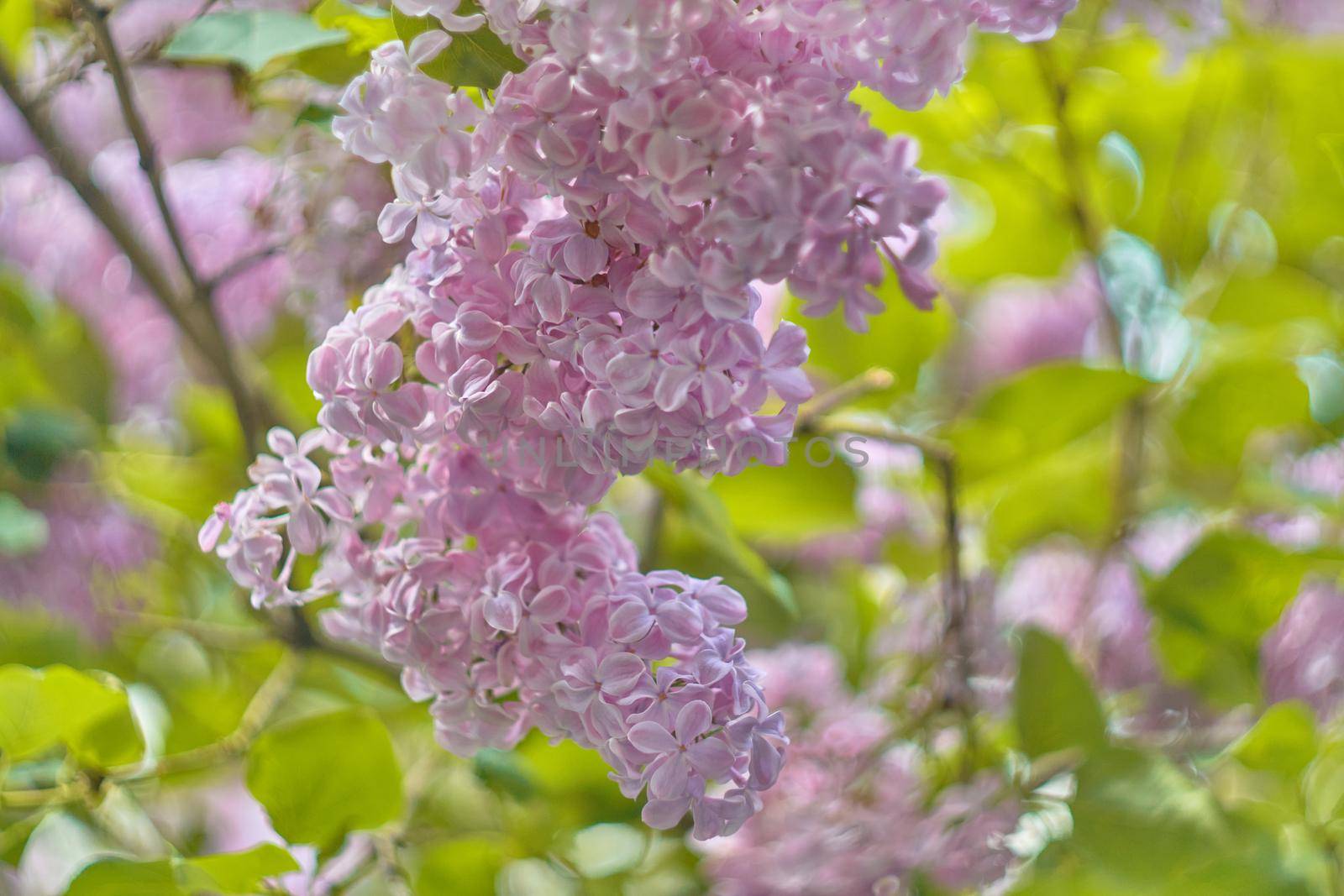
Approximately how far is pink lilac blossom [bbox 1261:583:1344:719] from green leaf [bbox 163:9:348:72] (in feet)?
1.37

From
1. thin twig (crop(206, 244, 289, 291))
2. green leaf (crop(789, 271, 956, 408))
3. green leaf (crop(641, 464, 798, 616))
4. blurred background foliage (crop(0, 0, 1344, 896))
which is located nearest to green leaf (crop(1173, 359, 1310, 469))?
blurred background foliage (crop(0, 0, 1344, 896))

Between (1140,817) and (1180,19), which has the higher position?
(1180,19)

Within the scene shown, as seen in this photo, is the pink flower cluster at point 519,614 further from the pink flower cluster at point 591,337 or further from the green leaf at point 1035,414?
the green leaf at point 1035,414

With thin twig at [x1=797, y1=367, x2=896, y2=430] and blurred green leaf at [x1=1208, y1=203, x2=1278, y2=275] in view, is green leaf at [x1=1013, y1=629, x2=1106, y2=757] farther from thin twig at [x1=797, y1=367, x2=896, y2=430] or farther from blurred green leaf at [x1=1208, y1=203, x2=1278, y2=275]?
blurred green leaf at [x1=1208, y1=203, x2=1278, y2=275]

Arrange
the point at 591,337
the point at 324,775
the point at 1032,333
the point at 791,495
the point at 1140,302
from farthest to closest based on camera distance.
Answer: the point at 1032,333
the point at 1140,302
the point at 791,495
the point at 324,775
the point at 591,337

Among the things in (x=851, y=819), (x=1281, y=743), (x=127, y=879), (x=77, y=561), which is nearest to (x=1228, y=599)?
(x=1281, y=743)

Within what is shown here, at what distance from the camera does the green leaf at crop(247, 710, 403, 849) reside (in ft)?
1.00

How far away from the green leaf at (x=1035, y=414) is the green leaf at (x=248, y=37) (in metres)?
0.24

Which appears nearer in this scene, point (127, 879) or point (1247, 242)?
point (127, 879)

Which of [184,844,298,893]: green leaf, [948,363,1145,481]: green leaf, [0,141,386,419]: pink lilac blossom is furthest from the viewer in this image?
[0,141,386,419]: pink lilac blossom

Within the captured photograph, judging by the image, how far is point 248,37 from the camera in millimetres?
297

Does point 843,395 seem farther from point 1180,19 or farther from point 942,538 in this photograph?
point 1180,19

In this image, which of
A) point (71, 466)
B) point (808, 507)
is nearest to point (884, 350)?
point (808, 507)

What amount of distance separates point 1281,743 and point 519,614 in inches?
11.4
